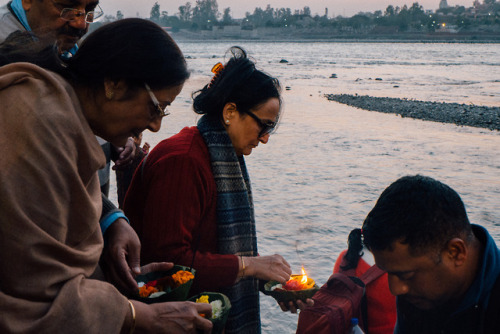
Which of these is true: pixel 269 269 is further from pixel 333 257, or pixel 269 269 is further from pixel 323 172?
pixel 323 172

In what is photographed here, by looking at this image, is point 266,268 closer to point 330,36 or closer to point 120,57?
point 120,57

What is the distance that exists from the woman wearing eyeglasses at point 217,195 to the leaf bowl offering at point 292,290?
0.10 m

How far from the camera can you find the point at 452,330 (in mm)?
2160

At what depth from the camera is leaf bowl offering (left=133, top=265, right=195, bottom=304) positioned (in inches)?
76.8

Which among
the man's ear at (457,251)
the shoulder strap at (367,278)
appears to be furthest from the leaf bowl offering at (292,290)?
the man's ear at (457,251)

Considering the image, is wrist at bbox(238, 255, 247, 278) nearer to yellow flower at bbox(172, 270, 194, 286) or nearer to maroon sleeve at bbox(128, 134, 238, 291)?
maroon sleeve at bbox(128, 134, 238, 291)

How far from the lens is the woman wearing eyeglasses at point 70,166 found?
4.24 feet

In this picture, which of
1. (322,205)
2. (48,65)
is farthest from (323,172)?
(48,65)

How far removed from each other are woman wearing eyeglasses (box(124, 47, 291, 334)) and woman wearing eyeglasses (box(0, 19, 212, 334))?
581 millimetres

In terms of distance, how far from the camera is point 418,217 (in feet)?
7.16

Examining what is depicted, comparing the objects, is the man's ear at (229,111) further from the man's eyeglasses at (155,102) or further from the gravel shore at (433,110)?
the gravel shore at (433,110)

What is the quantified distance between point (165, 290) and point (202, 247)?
0.47 m

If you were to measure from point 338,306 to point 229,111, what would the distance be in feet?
4.15

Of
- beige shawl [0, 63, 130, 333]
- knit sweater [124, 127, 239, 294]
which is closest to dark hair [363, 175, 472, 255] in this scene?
knit sweater [124, 127, 239, 294]
